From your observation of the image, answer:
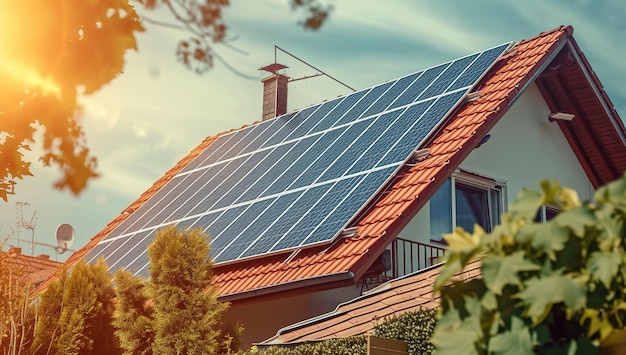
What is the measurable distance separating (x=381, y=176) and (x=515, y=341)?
9.09m

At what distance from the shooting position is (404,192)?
12.1 m

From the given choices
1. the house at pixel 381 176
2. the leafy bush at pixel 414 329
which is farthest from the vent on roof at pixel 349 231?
the leafy bush at pixel 414 329

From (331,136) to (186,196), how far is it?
3.48m

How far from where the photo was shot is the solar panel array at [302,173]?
12.5 metres

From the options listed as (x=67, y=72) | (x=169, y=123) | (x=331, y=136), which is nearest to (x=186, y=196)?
(x=331, y=136)

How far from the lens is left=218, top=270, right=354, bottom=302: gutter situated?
10.8 metres

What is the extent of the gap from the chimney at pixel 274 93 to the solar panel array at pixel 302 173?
10.4 ft

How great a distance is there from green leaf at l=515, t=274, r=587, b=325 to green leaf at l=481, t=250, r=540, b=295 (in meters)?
0.07

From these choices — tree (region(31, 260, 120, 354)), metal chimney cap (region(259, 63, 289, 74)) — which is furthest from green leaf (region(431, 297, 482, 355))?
metal chimney cap (region(259, 63, 289, 74))

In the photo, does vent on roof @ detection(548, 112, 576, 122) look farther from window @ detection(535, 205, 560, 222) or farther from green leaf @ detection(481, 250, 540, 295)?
green leaf @ detection(481, 250, 540, 295)

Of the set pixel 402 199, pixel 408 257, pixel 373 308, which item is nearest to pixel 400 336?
pixel 373 308

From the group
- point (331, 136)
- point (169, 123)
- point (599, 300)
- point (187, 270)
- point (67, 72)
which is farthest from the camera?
point (331, 136)

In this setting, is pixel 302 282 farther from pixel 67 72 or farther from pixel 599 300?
pixel 599 300

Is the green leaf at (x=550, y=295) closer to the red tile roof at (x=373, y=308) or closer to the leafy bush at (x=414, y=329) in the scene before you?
the leafy bush at (x=414, y=329)
